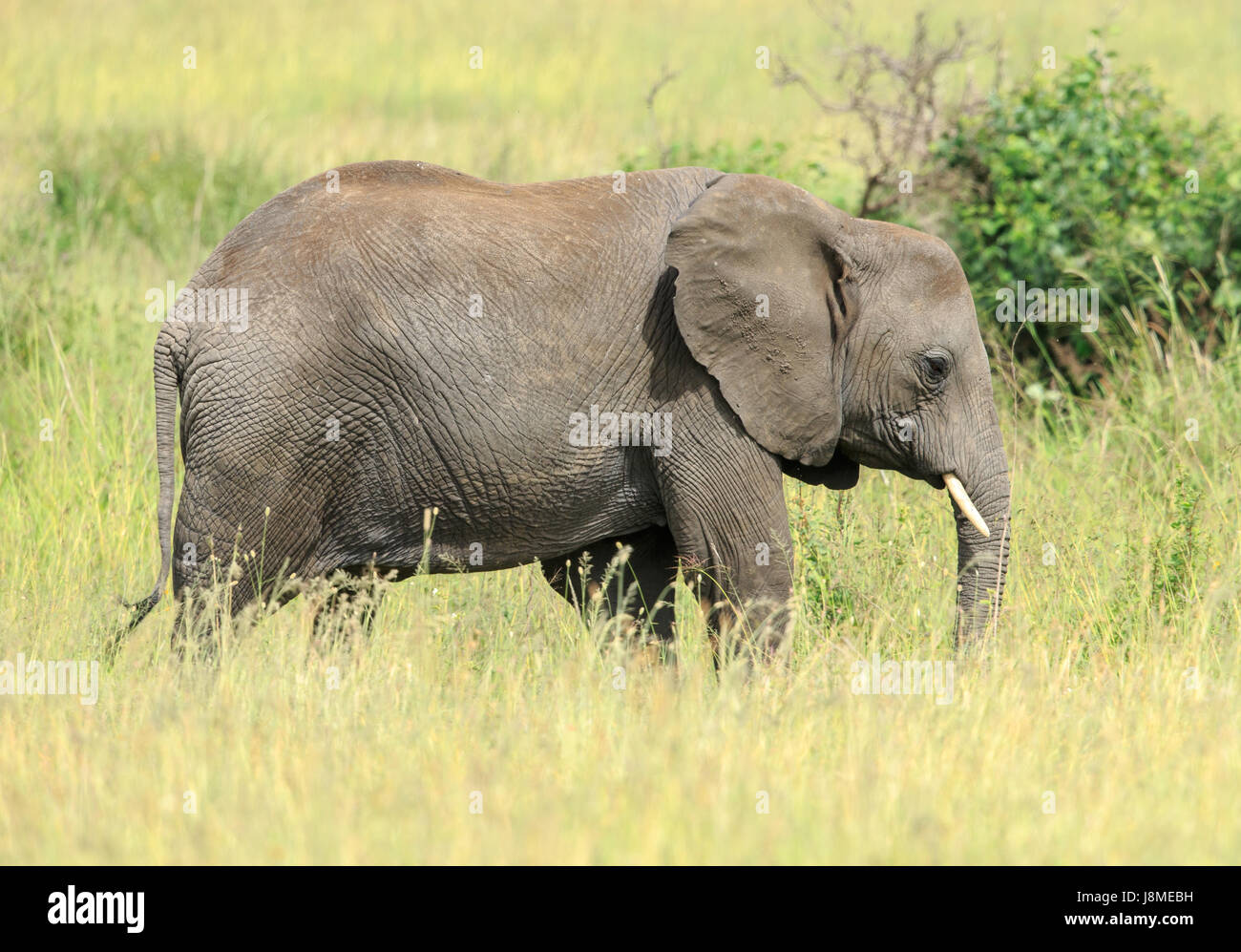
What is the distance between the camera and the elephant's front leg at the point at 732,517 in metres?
5.39

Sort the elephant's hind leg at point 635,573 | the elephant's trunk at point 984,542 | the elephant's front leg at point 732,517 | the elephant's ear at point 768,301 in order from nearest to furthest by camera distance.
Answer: the elephant's ear at point 768,301 → the elephant's front leg at point 732,517 → the elephant's trunk at point 984,542 → the elephant's hind leg at point 635,573

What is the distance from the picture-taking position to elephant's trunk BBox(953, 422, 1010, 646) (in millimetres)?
5637

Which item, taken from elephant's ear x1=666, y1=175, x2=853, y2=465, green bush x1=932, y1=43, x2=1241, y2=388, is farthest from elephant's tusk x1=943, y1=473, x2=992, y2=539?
green bush x1=932, y1=43, x2=1241, y2=388

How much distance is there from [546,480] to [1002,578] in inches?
A: 67.4

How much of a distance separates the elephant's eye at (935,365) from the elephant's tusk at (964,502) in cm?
36

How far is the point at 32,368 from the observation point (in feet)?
27.4

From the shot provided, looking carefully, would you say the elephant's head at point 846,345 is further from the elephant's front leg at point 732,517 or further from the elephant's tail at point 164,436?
the elephant's tail at point 164,436

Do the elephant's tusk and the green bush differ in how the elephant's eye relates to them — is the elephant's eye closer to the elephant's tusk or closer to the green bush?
the elephant's tusk

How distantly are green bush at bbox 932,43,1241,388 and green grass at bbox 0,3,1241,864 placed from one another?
39 cm

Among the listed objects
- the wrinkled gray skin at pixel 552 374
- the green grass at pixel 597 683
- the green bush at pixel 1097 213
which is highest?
the green bush at pixel 1097 213

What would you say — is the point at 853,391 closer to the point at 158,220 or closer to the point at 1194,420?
the point at 1194,420

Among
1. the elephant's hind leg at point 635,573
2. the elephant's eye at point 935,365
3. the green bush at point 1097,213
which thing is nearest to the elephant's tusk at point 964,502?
the elephant's eye at point 935,365

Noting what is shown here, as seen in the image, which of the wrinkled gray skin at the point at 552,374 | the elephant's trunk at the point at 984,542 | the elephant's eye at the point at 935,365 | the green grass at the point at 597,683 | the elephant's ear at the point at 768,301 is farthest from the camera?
the elephant's trunk at the point at 984,542

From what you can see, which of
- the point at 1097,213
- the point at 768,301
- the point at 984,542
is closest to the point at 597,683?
the point at 768,301
